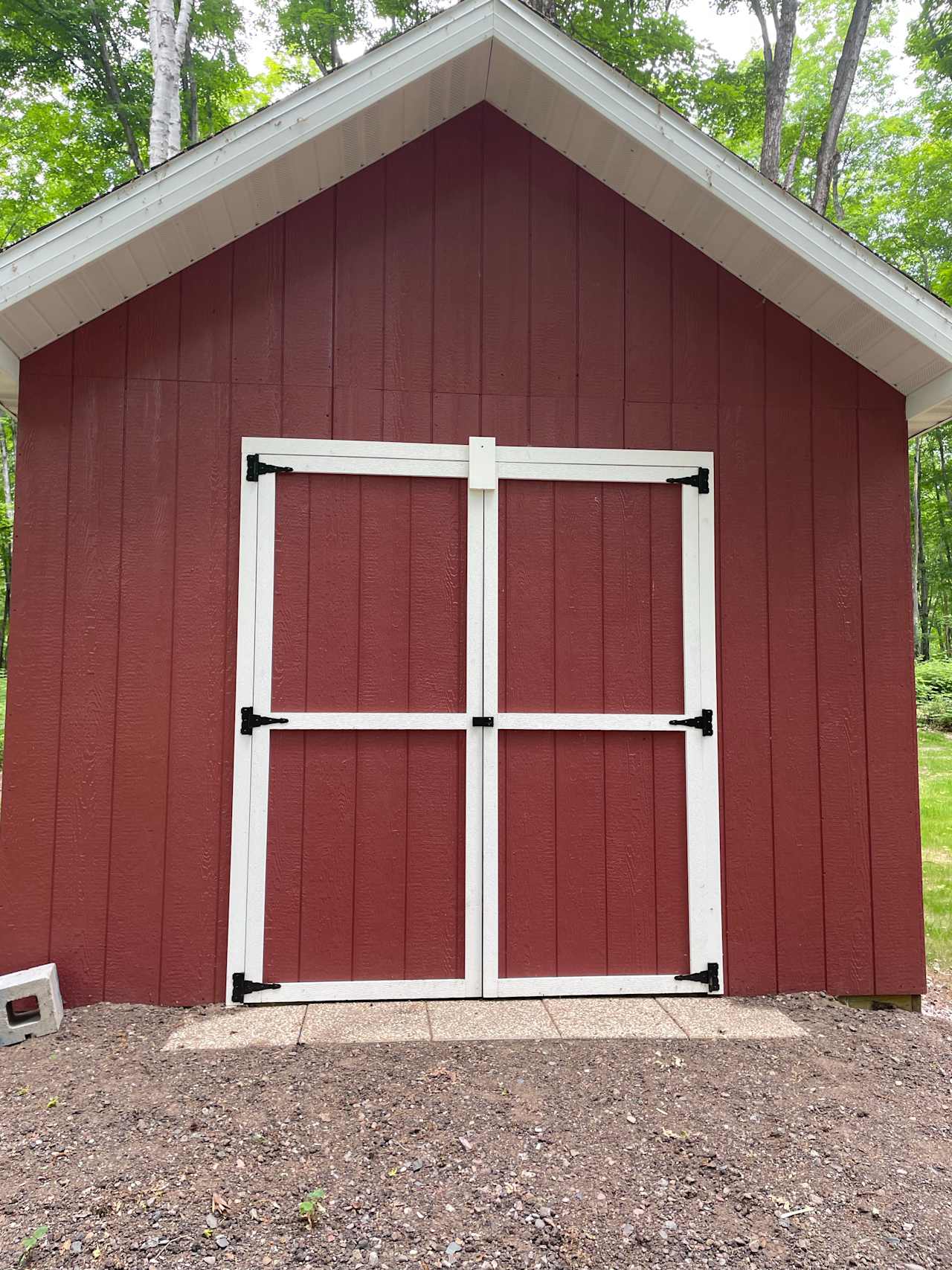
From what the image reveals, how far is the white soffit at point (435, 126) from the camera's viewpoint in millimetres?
2814

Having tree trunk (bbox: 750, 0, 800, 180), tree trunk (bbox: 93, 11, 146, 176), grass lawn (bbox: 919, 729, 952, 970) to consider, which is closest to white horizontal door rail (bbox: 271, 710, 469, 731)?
grass lawn (bbox: 919, 729, 952, 970)

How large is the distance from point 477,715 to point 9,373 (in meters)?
2.35

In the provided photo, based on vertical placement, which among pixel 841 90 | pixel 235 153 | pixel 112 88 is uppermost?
pixel 112 88

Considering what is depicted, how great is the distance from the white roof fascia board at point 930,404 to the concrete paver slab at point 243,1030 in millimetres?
3695

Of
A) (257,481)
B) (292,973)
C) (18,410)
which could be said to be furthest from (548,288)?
(292,973)

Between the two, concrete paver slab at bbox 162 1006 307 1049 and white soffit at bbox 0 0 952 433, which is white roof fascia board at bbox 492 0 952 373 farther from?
concrete paver slab at bbox 162 1006 307 1049

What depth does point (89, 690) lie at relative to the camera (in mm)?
3064

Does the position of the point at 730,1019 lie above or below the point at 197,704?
below

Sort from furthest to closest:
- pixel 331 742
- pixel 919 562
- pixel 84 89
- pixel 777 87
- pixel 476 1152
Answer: pixel 919 562 → pixel 84 89 → pixel 777 87 → pixel 331 742 → pixel 476 1152

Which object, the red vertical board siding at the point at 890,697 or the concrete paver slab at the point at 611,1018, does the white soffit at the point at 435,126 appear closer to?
the red vertical board siding at the point at 890,697

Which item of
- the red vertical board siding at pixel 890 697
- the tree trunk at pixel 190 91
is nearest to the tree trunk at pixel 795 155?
the tree trunk at pixel 190 91

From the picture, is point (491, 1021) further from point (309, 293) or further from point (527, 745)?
point (309, 293)

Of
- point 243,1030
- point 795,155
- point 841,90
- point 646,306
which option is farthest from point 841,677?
point 795,155

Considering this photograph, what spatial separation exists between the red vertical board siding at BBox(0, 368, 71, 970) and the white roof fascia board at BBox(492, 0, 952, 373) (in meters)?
2.27
